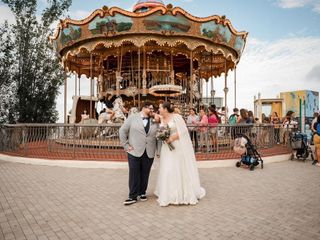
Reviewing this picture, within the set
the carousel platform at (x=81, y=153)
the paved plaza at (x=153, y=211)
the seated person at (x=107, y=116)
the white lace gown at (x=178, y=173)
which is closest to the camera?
the paved plaza at (x=153, y=211)

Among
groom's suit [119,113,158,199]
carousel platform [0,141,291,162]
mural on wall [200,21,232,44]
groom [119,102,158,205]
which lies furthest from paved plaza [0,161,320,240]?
mural on wall [200,21,232,44]

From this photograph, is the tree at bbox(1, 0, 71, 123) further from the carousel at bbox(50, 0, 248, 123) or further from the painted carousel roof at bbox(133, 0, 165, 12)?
the painted carousel roof at bbox(133, 0, 165, 12)

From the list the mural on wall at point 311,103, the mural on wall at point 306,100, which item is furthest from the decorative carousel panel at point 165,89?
the mural on wall at point 311,103

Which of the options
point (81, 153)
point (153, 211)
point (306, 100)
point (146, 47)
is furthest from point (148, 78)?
point (306, 100)

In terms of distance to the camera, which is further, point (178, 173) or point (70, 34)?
point (70, 34)

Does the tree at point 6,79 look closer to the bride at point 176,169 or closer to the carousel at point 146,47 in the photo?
the carousel at point 146,47

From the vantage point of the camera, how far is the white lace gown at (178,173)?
5223 millimetres

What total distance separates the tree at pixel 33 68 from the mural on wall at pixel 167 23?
1151 centimetres

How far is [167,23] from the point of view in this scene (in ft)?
42.4

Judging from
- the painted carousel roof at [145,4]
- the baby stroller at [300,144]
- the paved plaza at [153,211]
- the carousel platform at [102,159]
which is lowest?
the paved plaza at [153,211]

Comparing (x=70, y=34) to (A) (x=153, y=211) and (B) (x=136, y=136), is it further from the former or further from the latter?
(A) (x=153, y=211)

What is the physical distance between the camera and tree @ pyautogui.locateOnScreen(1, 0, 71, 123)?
20.4 metres

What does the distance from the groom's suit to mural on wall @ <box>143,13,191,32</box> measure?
8686mm

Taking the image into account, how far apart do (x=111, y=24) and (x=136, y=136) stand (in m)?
9.52
